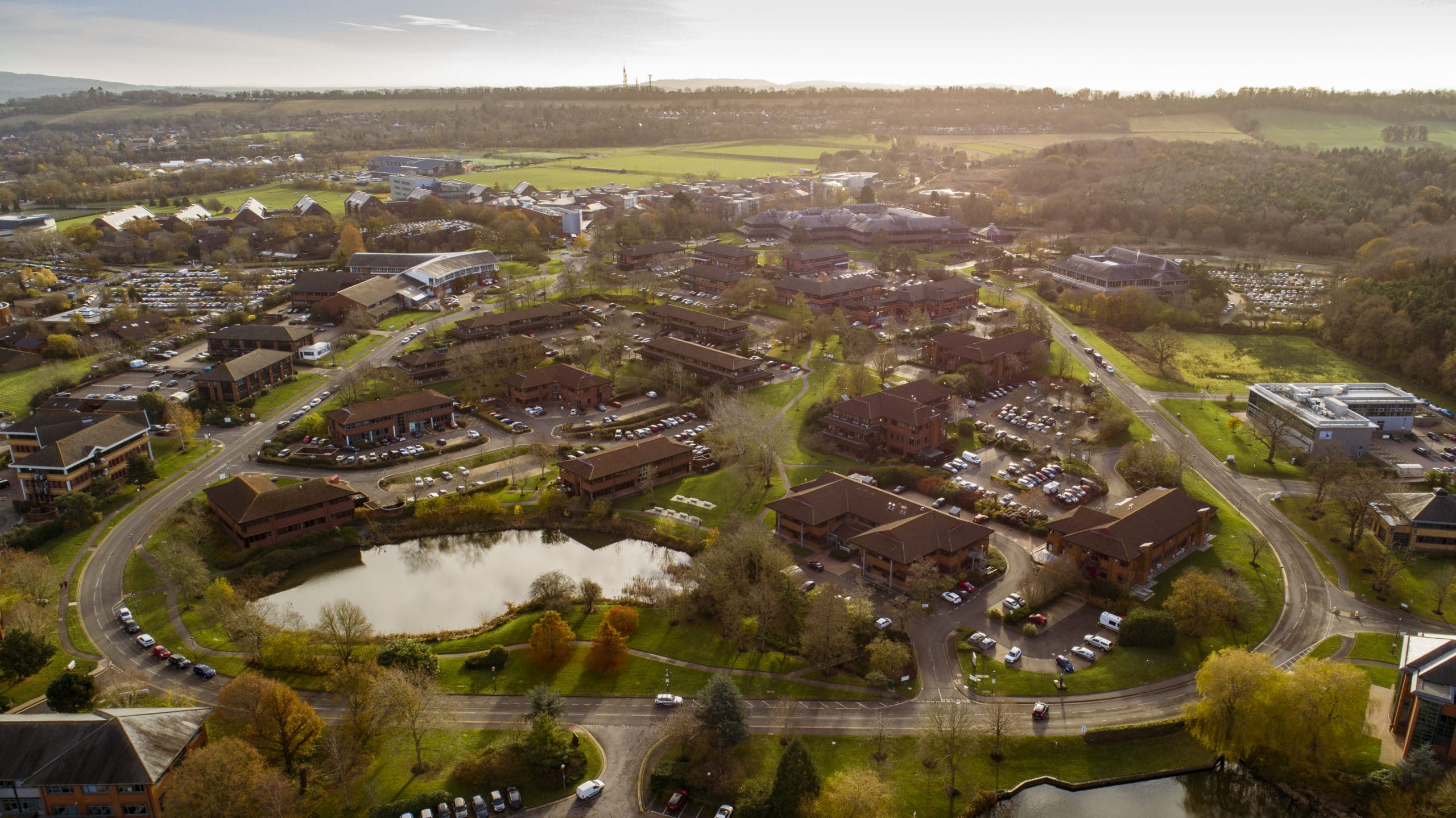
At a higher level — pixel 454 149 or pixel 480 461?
pixel 454 149

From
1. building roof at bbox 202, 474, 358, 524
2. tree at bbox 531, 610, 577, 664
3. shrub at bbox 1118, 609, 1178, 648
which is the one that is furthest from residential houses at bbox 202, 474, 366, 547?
shrub at bbox 1118, 609, 1178, 648

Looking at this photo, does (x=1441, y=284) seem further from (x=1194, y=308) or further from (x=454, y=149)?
(x=454, y=149)

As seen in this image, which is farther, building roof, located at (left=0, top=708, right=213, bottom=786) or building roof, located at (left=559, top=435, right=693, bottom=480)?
building roof, located at (left=559, top=435, right=693, bottom=480)

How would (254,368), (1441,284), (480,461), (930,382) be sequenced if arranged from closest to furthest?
(480,461)
(930,382)
(254,368)
(1441,284)

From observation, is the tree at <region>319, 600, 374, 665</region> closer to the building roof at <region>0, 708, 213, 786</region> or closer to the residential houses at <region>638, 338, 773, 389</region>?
the building roof at <region>0, 708, 213, 786</region>

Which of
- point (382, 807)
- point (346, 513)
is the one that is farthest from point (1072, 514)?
point (346, 513)

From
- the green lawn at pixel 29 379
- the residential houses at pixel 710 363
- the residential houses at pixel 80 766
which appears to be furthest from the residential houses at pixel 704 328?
the residential houses at pixel 80 766

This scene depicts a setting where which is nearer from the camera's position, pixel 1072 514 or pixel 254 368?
pixel 1072 514
